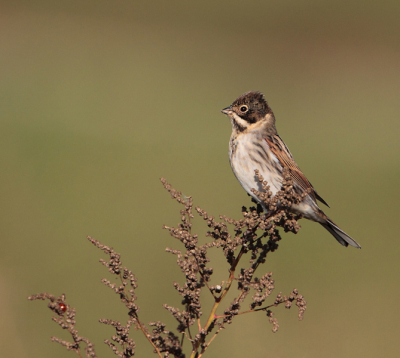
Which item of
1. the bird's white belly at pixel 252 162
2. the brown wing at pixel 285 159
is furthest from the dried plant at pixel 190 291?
the brown wing at pixel 285 159

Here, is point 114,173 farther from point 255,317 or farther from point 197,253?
point 197,253

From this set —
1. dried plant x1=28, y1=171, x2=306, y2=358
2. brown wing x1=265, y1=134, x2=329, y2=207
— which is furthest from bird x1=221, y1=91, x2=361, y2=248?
dried plant x1=28, y1=171, x2=306, y2=358

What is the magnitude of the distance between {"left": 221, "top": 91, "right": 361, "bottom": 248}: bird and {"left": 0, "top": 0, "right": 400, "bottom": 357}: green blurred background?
1.26 m

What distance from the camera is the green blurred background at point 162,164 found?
6184mm

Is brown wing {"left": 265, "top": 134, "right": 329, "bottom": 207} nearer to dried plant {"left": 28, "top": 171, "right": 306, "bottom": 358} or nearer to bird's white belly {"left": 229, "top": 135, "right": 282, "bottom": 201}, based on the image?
bird's white belly {"left": 229, "top": 135, "right": 282, "bottom": 201}

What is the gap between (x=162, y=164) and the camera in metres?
12.4

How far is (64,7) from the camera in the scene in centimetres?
2270

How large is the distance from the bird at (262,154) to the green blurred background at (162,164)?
126 centimetres

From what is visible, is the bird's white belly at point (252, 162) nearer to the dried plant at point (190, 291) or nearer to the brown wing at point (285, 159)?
the brown wing at point (285, 159)

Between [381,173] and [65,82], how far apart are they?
10341mm

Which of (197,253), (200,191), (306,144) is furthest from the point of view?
(306,144)

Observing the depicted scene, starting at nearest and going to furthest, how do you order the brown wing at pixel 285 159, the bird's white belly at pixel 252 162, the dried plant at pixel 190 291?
the dried plant at pixel 190 291 → the bird's white belly at pixel 252 162 → the brown wing at pixel 285 159

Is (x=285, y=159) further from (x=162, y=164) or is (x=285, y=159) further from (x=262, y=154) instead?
(x=162, y=164)

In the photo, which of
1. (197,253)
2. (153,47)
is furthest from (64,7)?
(197,253)
